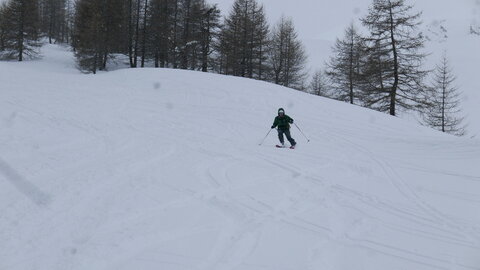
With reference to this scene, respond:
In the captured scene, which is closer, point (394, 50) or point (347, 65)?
point (394, 50)

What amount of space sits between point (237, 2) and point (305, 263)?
3358 centimetres

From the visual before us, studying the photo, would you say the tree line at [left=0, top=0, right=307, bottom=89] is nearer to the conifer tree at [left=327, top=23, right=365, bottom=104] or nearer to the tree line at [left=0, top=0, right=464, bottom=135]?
the tree line at [left=0, top=0, right=464, bottom=135]

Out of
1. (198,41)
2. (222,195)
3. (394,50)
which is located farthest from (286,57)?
(222,195)

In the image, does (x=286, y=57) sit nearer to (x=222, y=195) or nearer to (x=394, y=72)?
(x=394, y=72)

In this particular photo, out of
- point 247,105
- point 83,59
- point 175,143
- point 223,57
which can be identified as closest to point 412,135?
point 247,105

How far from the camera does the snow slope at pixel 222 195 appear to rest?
4516mm

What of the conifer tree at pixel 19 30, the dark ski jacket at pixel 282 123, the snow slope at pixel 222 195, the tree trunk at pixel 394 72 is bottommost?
the snow slope at pixel 222 195

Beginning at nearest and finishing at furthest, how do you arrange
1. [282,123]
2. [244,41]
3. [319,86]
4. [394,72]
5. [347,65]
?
[282,123], [394,72], [347,65], [244,41], [319,86]

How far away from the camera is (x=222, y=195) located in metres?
6.66

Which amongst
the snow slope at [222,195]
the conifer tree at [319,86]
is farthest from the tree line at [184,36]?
the snow slope at [222,195]

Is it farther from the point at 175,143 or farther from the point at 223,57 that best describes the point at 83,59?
the point at 175,143

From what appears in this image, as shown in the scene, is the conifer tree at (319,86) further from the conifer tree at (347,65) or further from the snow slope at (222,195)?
the snow slope at (222,195)

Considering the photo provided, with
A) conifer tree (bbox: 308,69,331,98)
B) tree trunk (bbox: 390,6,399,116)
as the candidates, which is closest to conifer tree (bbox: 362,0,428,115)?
tree trunk (bbox: 390,6,399,116)

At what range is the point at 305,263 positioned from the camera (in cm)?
437
